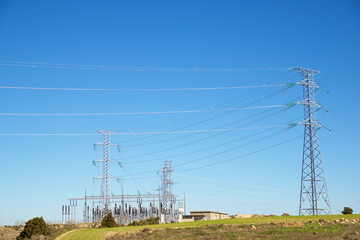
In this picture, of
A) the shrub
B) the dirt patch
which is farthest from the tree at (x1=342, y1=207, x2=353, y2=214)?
the shrub

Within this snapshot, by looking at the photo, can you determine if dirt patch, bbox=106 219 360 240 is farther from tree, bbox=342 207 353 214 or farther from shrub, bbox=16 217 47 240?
tree, bbox=342 207 353 214

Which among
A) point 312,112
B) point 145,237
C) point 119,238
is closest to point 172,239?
point 145,237

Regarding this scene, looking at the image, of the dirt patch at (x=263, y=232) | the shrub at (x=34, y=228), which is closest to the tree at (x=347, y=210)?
A: the dirt patch at (x=263, y=232)

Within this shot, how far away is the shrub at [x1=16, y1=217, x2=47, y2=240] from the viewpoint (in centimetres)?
4984

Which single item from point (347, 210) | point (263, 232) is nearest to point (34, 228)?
point (263, 232)

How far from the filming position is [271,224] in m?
45.8

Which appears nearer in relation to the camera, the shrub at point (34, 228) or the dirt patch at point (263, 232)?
the dirt patch at point (263, 232)

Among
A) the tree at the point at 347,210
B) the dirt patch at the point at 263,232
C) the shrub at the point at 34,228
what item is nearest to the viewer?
the dirt patch at the point at 263,232

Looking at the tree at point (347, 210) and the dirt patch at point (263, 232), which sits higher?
the tree at point (347, 210)

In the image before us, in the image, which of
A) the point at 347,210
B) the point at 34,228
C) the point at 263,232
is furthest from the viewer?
the point at 347,210

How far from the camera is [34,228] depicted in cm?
4994

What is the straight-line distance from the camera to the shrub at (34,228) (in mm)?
49844

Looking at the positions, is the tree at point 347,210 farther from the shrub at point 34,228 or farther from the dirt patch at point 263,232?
the shrub at point 34,228

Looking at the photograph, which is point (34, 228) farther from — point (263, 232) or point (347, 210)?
point (347, 210)
